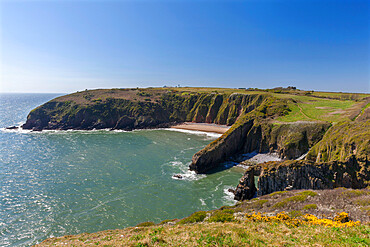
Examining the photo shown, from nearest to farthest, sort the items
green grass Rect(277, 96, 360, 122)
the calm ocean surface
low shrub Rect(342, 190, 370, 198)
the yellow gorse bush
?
the yellow gorse bush → low shrub Rect(342, 190, 370, 198) → the calm ocean surface → green grass Rect(277, 96, 360, 122)

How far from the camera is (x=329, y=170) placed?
33.6 m

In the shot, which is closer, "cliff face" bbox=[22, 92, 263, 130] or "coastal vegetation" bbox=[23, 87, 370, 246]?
"coastal vegetation" bbox=[23, 87, 370, 246]

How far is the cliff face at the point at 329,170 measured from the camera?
3167 centimetres

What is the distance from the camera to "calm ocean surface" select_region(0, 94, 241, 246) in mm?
33906

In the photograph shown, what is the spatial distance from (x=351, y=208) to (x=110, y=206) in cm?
3901

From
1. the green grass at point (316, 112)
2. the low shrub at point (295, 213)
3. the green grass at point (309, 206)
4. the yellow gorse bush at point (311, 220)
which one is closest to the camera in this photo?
the yellow gorse bush at point (311, 220)

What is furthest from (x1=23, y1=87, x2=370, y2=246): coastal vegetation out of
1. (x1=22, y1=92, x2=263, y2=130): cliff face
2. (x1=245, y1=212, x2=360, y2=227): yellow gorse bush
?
(x1=22, y1=92, x2=263, y2=130): cliff face

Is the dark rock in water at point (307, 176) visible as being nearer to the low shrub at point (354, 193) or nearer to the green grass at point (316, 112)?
the low shrub at point (354, 193)

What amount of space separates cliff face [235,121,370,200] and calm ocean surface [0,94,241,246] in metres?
8.46

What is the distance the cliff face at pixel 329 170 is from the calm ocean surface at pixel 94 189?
8.46 meters

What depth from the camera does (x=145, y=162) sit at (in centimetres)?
6272

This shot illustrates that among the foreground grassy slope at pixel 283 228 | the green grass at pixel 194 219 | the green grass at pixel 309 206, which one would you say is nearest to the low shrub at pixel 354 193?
the foreground grassy slope at pixel 283 228

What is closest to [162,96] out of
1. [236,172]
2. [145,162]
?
[145,162]

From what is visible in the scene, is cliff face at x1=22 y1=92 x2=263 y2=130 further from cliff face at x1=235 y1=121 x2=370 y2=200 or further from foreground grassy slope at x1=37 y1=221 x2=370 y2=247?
foreground grassy slope at x1=37 y1=221 x2=370 y2=247
